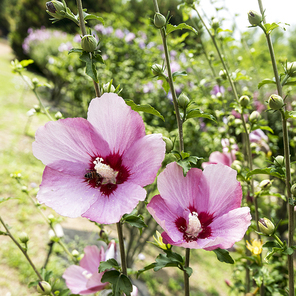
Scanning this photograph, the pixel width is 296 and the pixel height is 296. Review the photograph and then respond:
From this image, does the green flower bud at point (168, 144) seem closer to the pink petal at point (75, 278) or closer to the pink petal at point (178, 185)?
the pink petal at point (178, 185)

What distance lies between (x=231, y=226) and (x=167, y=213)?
15 centimetres

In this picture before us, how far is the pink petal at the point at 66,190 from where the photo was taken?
1.90 ft

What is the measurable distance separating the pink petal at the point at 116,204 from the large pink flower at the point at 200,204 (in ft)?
0.19

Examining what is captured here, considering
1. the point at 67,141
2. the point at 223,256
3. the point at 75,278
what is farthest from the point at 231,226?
the point at 75,278

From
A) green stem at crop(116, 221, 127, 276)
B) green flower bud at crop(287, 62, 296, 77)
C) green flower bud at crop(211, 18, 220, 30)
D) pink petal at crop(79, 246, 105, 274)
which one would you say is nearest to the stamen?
green stem at crop(116, 221, 127, 276)

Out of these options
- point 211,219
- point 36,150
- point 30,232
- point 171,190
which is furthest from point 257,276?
point 30,232

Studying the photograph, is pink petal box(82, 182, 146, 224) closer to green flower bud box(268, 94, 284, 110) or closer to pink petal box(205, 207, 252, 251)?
pink petal box(205, 207, 252, 251)

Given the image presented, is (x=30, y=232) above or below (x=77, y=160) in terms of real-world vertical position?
below

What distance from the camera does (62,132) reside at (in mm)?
636

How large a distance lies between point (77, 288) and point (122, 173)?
1.71 feet

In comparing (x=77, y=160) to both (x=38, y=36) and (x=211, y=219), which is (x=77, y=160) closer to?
(x=211, y=219)

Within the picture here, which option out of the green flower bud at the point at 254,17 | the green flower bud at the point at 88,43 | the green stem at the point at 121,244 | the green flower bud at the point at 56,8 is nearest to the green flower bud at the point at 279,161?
the green flower bud at the point at 254,17

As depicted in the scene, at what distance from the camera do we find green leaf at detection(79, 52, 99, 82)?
63 centimetres

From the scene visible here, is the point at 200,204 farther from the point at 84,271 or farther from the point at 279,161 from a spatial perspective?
the point at 84,271
